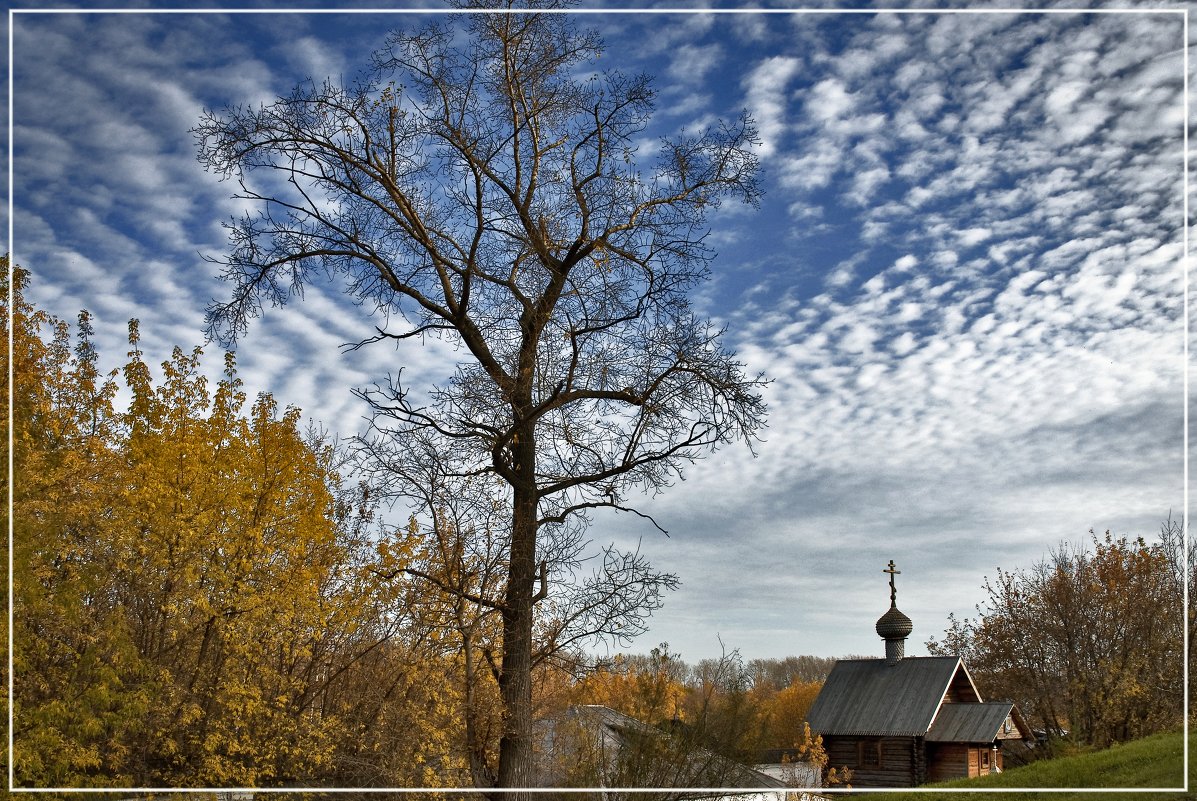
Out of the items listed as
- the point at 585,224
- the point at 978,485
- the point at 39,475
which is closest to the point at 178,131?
the point at 585,224

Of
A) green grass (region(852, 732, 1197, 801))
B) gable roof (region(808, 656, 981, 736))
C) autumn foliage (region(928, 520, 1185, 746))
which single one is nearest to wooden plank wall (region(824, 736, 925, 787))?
gable roof (region(808, 656, 981, 736))

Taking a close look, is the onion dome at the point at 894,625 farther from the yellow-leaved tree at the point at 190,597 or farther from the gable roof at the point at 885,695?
the yellow-leaved tree at the point at 190,597

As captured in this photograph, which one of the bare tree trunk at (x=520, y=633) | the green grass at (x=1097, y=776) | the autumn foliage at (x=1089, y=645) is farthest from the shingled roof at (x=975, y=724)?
the bare tree trunk at (x=520, y=633)

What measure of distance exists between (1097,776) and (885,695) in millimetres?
1754

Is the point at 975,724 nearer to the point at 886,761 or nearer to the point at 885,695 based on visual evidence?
the point at 886,761

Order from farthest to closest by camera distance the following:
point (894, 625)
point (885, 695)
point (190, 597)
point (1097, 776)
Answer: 1. point (190, 597)
2. point (885, 695)
3. point (1097, 776)
4. point (894, 625)

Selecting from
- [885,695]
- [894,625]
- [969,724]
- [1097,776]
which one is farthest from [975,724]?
[894,625]

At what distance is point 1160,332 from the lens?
15.7 feet

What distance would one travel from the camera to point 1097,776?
608cm

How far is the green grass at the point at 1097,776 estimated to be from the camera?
544cm

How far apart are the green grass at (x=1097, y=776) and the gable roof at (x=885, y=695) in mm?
525

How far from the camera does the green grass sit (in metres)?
5.44

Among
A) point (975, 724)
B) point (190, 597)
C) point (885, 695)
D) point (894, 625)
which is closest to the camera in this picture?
point (894, 625)

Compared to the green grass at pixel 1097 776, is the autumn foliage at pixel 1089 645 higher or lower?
higher
